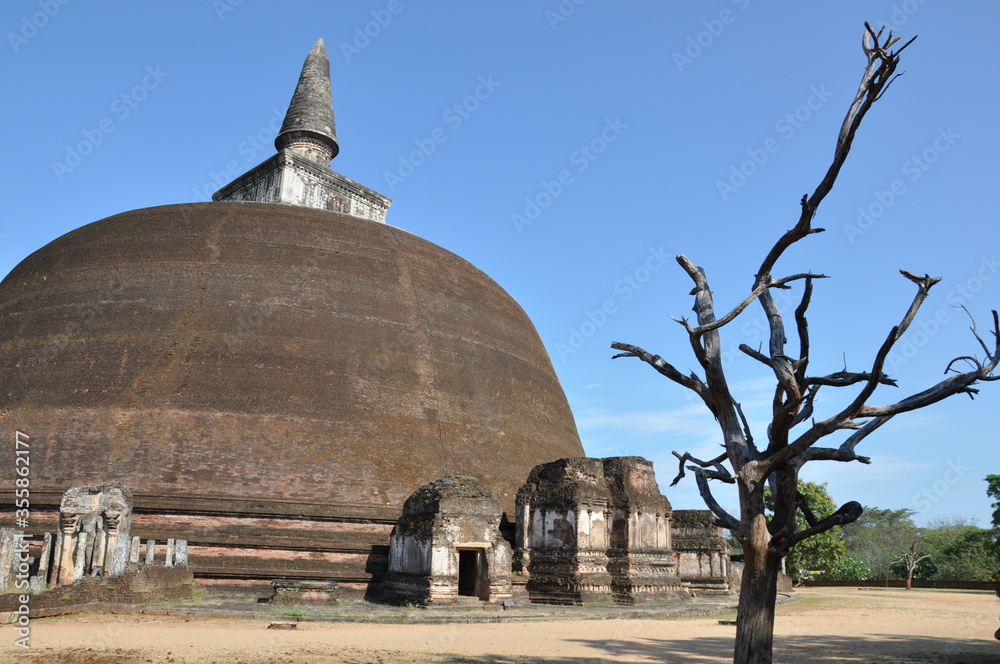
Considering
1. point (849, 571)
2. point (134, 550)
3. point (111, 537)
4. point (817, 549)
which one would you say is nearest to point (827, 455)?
point (111, 537)

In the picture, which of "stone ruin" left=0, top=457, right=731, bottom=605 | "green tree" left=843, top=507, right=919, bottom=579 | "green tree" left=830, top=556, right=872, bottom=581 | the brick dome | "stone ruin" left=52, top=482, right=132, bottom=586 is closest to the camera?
"stone ruin" left=52, top=482, right=132, bottom=586

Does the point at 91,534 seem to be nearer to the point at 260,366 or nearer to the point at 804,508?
the point at 260,366

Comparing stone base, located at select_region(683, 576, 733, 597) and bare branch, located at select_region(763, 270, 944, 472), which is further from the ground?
bare branch, located at select_region(763, 270, 944, 472)

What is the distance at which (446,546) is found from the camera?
13.7m

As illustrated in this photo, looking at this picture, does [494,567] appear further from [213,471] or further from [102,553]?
[102,553]

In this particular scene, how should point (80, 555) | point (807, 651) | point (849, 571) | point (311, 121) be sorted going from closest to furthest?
point (807, 651) → point (80, 555) → point (311, 121) → point (849, 571)

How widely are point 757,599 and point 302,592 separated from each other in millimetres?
9355

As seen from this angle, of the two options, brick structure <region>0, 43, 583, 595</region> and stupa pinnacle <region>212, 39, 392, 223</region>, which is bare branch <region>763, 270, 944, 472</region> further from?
stupa pinnacle <region>212, 39, 392, 223</region>

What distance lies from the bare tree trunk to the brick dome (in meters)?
10.7

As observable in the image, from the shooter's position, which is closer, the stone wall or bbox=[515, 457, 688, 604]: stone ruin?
bbox=[515, 457, 688, 604]: stone ruin

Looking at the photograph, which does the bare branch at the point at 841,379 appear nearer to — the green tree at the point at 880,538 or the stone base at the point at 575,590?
the stone base at the point at 575,590

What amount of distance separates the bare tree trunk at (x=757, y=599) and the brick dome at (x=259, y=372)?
35.2 feet

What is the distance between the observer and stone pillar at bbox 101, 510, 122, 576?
12305mm

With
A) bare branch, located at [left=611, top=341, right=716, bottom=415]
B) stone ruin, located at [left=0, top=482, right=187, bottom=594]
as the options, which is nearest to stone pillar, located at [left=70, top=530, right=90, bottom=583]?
stone ruin, located at [left=0, top=482, right=187, bottom=594]
